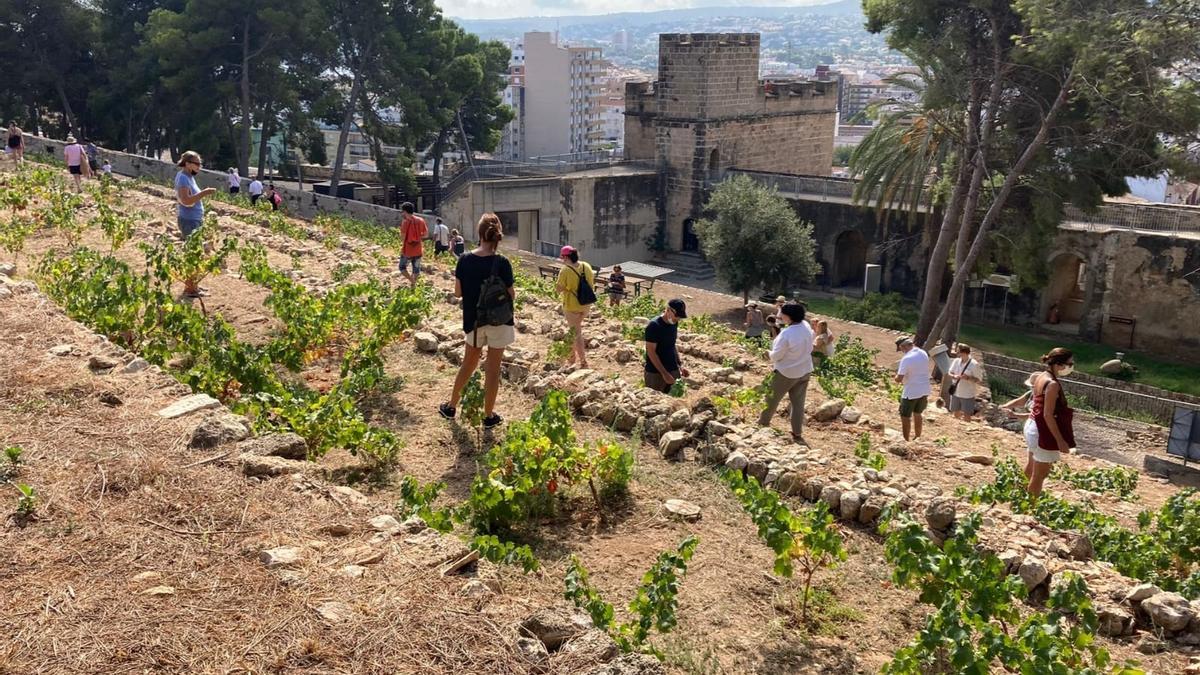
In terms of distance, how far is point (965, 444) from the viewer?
→ 993 centimetres

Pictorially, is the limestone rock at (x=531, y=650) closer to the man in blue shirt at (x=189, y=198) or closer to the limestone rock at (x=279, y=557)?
the limestone rock at (x=279, y=557)

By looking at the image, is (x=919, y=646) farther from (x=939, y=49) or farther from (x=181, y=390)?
(x=939, y=49)

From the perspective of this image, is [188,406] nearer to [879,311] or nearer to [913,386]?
[913,386]

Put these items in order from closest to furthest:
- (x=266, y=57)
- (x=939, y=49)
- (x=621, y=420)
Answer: (x=621, y=420) < (x=939, y=49) < (x=266, y=57)

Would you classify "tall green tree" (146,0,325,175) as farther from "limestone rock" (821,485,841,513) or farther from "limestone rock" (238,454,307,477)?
"limestone rock" (821,485,841,513)

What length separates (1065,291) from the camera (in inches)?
1096

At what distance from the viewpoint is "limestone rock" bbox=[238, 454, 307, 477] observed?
5031 mm

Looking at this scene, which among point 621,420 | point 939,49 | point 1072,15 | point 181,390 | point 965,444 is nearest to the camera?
point 181,390

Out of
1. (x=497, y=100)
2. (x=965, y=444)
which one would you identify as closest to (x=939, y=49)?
(x=965, y=444)

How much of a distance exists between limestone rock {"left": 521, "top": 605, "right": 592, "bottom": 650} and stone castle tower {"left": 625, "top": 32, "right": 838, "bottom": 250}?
98.3ft

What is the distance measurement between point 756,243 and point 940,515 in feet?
67.7

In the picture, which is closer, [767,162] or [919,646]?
[919,646]

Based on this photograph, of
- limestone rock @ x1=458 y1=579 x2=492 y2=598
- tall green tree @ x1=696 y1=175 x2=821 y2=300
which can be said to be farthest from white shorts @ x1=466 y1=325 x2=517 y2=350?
tall green tree @ x1=696 y1=175 x2=821 y2=300

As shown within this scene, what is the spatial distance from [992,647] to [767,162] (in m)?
33.0
